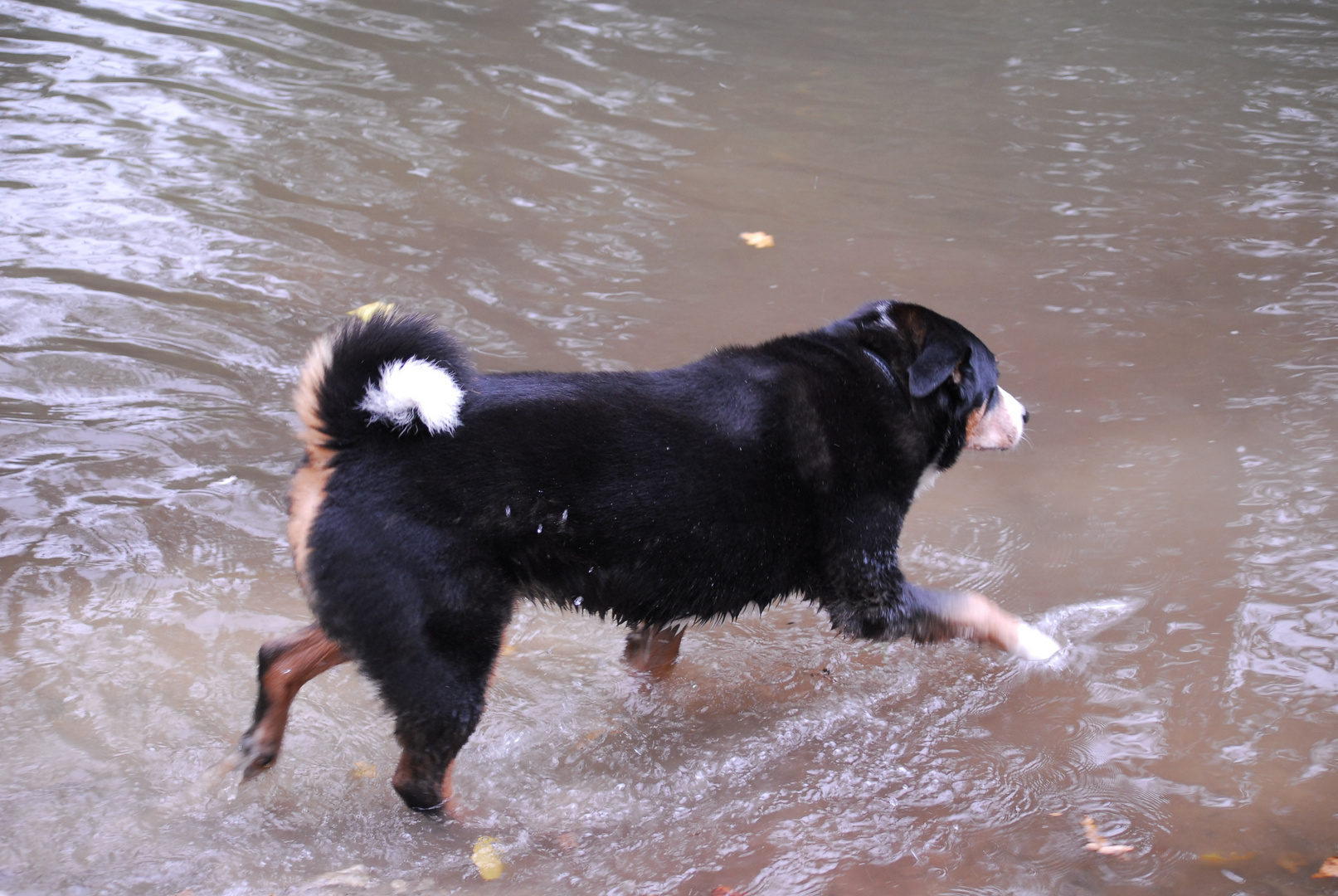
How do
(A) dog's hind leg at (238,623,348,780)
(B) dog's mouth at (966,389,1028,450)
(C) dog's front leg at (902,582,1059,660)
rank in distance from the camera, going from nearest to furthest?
(A) dog's hind leg at (238,623,348,780) < (C) dog's front leg at (902,582,1059,660) < (B) dog's mouth at (966,389,1028,450)

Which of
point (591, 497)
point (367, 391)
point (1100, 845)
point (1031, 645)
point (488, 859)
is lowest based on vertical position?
point (488, 859)

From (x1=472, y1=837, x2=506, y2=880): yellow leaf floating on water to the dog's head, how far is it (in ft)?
6.03

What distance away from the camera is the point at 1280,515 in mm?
4461

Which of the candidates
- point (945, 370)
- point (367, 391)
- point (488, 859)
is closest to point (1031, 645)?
point (945, 370)

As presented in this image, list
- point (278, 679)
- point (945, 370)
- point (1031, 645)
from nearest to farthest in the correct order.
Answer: point (278, 679) < point (945, 370) < point (1031, 645)

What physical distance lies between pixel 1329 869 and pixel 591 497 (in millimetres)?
2249

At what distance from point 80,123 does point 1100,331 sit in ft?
22.3

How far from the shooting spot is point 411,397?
2787 mm

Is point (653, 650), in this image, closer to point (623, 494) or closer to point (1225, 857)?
point (623, 494)

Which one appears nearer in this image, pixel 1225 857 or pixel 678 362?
pixel 1225 857

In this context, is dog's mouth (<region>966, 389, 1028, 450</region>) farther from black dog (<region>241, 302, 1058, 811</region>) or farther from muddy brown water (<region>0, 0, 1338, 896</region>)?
muddy brown water (<region>0, 0, 1338, 896</region>)

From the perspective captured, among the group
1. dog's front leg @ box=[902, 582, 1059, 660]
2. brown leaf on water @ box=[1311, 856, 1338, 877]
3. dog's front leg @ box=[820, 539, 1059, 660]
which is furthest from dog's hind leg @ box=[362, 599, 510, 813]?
brown leaf on water @ box=[1311, 856, 1338, 877]

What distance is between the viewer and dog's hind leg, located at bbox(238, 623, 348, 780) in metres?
3.20

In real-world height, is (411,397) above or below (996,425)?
above
